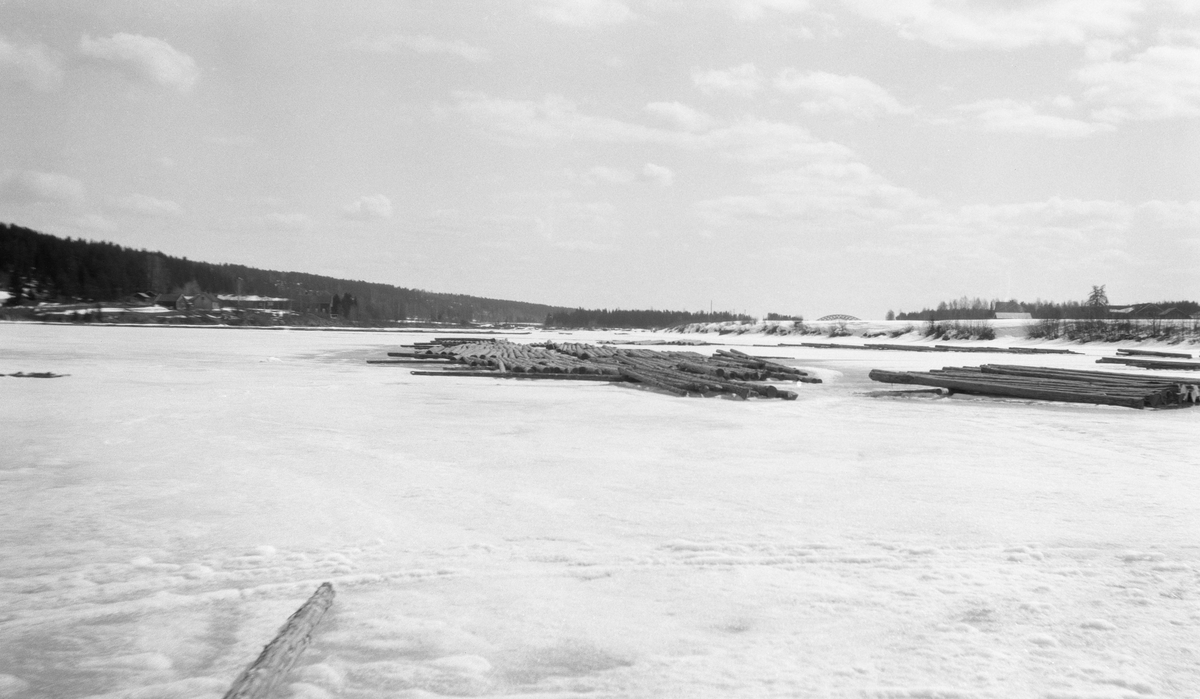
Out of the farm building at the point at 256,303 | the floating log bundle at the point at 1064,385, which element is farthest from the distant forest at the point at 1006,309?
the farm building at the point at 256,303

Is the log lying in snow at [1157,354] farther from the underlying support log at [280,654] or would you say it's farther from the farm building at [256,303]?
the farm building at [256,303]

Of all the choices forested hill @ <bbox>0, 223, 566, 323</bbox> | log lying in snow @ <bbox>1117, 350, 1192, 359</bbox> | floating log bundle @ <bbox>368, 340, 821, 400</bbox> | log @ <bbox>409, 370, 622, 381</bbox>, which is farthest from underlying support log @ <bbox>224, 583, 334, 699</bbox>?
forested hill @ <bbox>0, 223, 566, 323</bbox>

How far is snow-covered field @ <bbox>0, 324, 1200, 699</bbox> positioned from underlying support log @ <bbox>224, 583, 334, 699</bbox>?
70 mm

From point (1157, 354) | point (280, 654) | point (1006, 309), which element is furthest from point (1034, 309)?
point (280, 654)

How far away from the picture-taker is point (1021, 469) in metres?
7.80

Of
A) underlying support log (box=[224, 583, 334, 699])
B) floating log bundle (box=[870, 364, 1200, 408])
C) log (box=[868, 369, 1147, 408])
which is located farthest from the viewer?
A: floating log bundle (box=[870, 364, 1200, 408])

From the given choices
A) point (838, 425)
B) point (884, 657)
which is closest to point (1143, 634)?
point (884, 657)

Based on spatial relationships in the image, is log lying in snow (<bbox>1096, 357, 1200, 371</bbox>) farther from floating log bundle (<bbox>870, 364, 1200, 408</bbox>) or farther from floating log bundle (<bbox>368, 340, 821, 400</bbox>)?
floating log bundle (<bbox>368, 340, 821, 400</bbox>)

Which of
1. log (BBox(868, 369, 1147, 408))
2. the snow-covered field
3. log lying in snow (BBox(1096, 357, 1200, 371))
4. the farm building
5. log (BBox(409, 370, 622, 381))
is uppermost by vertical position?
the farm building

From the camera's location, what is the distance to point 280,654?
3.22 metres

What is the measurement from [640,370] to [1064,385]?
31.1ft

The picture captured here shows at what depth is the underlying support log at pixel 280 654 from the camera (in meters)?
2.96

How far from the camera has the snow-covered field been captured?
3297 mm

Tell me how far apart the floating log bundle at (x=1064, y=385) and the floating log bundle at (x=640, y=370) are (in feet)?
11.3
